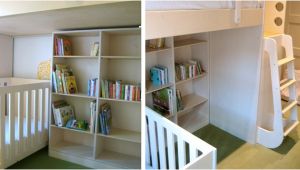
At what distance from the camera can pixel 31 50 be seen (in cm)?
263

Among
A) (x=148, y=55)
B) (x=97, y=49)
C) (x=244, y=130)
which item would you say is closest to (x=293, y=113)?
(x=244, y=130)

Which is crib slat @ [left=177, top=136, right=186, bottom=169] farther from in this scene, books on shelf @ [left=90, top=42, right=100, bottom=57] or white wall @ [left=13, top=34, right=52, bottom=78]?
white wall @ [left=13, top=34, right=52, bottom=78]

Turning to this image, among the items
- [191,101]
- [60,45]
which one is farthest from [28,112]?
[191,101]

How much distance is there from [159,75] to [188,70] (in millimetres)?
335

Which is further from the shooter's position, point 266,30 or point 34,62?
point 34,62

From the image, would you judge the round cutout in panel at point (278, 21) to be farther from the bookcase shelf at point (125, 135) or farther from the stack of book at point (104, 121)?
Answer: the stack of book at point (104, 121)

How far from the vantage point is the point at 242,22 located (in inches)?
59.2

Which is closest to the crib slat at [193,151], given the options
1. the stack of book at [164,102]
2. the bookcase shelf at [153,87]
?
the bookcase shelf at [153,87]

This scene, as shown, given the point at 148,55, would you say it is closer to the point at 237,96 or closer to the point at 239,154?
the point at 237,96

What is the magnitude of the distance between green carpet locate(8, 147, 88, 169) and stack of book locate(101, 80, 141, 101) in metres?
0.79

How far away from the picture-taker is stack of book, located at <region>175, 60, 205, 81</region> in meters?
2.12

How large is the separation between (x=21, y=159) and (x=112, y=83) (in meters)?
1.17

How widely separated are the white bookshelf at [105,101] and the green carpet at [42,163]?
6 centimetres

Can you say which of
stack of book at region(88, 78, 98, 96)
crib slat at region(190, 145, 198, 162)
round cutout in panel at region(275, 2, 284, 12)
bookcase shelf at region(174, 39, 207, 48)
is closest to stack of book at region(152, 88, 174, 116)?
bookcase shelf at region(174, 39, 207, 48)
